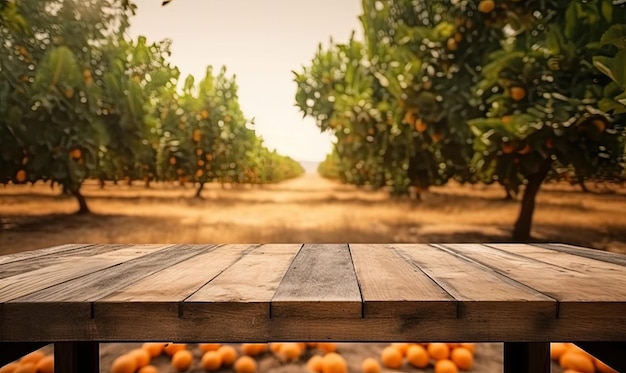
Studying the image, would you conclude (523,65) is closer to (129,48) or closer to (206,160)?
(129,48)

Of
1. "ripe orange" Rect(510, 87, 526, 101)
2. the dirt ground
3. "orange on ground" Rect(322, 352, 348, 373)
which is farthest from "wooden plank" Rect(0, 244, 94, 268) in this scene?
the dirt ground

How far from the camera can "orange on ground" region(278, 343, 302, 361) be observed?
92.4 inches

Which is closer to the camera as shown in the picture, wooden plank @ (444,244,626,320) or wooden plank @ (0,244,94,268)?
wooden plank @ (444,244,626,320)

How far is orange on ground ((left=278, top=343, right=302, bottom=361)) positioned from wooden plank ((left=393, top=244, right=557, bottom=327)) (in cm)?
129

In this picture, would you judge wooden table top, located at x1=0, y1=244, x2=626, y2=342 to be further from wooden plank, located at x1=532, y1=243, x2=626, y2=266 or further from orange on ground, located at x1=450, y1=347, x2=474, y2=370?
orange on ground, located at x1=450, y1=347, x2=474, y2=370

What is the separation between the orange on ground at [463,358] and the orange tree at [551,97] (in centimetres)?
251

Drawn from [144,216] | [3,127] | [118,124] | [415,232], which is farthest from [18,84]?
[415,232]

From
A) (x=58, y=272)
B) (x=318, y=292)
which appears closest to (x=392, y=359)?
(x=318, y=292)

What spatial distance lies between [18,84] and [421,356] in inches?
323

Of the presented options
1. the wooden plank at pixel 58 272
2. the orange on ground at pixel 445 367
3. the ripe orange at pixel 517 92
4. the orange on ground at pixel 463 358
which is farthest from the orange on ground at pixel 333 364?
the ripe orange at pixel 517 92

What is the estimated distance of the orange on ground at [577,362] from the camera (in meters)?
2.14

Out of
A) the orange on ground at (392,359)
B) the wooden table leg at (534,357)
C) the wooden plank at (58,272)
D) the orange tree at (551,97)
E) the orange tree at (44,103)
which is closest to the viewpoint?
the wooden plank at (58,272)

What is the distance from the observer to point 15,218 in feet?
36.2

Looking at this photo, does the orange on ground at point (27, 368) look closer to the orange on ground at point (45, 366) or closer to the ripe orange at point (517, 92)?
the orange on ground at point (45, 366)
